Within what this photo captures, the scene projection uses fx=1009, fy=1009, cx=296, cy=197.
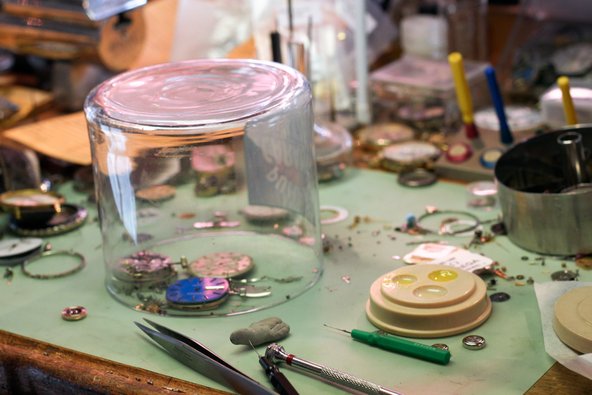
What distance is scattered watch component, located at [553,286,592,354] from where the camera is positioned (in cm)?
80

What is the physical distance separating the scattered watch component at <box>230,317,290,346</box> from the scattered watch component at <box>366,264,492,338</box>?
8cm

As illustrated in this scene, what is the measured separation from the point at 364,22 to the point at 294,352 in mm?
612

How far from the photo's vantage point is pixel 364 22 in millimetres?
1339

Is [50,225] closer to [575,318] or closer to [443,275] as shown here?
[443,275]

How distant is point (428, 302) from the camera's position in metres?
0.86

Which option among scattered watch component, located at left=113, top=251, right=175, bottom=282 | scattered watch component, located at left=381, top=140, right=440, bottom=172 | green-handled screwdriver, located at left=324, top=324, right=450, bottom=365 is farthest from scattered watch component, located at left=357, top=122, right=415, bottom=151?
green-handled screwdriver, located at left=324, top=324, right=450, bottom=365

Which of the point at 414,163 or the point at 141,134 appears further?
the point at 414,163

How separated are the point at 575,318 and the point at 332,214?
1.25 ft

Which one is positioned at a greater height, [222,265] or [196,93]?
[196,93]

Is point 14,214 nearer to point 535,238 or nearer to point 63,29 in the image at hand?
point 63,29

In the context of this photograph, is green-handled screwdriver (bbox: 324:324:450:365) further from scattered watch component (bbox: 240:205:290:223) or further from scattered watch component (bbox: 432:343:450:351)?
scattered watch component (bbox: 240:205:290:223)

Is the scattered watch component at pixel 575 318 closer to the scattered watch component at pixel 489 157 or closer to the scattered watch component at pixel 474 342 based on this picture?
the scattered watch component at pixel 474 342

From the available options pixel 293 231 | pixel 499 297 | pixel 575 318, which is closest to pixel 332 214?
pixel 293 231

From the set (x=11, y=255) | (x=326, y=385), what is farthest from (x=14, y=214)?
(x=326, y=385)
